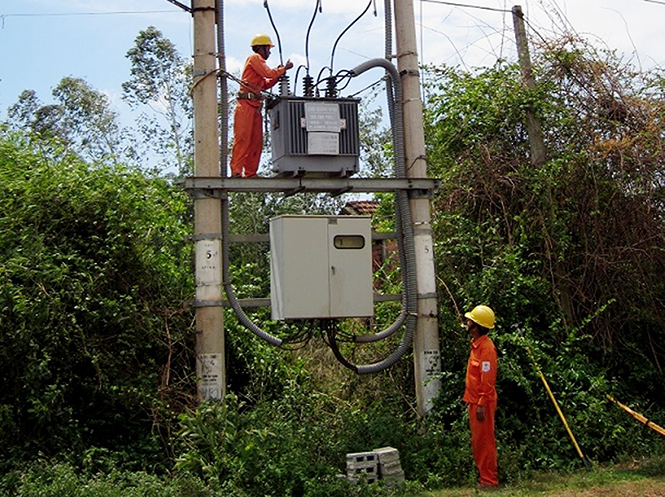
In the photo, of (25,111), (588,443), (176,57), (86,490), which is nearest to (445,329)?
(588,443)

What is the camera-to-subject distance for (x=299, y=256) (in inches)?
359

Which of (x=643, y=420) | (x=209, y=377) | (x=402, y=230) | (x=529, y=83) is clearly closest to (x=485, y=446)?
(x=643, y=420)

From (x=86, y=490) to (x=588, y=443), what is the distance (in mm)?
4855

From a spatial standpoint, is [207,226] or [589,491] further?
[207,226]

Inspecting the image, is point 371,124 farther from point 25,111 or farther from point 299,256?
point 299,256

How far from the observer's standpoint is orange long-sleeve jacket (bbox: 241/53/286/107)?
9609 millimetres

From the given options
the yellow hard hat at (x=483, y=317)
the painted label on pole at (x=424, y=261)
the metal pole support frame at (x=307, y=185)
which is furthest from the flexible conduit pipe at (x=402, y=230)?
the yellow hard hat at (x=483, y=317)

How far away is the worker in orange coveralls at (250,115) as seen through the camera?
31.6 feet

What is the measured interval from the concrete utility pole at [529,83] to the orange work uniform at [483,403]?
3510 millimetres

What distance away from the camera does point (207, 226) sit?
9203 millimetres

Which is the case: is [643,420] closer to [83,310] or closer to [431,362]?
[431,362]

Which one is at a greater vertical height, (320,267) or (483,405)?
(320,267)

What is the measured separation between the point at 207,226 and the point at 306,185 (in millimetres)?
1122

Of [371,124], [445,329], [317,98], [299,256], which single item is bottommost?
[445,329]
